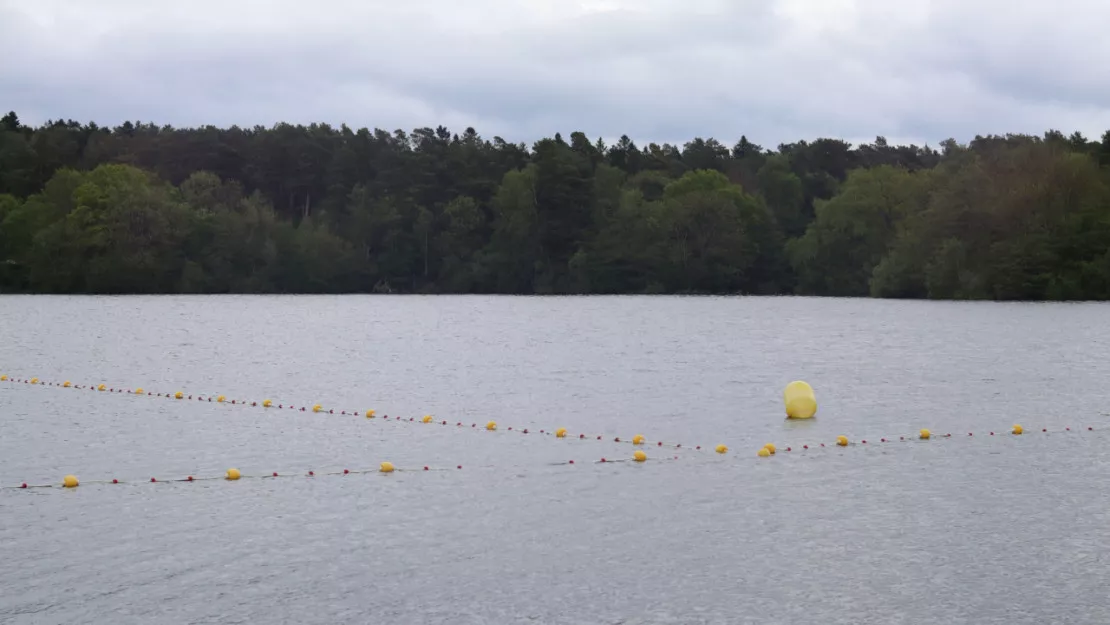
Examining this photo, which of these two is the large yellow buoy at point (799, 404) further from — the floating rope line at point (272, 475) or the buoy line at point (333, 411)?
the floating rope line at point (272, 475)

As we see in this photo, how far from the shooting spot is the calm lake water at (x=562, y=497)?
12617 mm

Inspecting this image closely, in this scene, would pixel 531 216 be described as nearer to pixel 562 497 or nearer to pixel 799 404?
pixel 799 404

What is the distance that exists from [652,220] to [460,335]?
192ft

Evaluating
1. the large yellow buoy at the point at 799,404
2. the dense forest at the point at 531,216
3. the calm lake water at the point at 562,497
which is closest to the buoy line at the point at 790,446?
the large yellow buoy at the point at 799,404

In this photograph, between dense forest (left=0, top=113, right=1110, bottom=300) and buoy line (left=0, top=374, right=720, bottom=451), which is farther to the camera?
dense forest (left=0, top=113, right=1110, bottom=300)

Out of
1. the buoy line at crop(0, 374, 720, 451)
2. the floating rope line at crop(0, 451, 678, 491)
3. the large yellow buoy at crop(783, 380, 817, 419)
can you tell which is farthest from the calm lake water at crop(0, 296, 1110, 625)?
the large yellow buoy at crop(783, 380, 817, 419)

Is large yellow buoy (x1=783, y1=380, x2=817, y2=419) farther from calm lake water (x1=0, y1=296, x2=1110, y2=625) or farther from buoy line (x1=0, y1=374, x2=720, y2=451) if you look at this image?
buoy line (x1=0, y1=374, x2=720, y2=451)

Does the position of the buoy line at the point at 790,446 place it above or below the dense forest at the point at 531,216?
below

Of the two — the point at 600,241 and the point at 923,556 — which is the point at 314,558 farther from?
the point at 600,241

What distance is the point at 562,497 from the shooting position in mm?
17719

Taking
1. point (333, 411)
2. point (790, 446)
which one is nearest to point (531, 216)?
point (333, 411)

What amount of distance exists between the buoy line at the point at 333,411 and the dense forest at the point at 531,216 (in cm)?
6539

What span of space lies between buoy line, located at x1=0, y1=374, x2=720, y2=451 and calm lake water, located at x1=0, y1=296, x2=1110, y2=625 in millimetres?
360

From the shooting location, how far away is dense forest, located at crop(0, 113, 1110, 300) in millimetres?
86500
